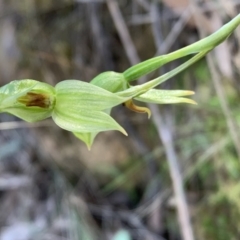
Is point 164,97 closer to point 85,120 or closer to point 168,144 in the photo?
point 85,120

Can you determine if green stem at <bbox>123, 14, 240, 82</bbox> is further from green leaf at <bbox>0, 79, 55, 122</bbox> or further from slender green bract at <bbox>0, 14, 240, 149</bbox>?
green leaf at <bbox>0, 79, 55, 122</bbox>

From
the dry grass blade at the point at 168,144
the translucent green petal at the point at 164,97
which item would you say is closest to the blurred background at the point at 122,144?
the dry grass blade at the point at 168,144

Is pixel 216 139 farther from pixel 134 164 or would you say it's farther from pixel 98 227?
pixel 98 227

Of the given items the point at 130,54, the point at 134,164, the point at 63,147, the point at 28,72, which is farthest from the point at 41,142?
the point at 130,54

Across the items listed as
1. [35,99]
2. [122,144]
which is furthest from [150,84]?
[122,144]

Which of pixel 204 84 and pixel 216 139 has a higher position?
pixel 204 84

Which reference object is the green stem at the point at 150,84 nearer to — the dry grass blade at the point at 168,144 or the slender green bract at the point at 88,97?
the slender green bract at the point at 88,97

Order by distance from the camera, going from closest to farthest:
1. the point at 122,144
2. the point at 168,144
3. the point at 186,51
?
the point at 186,51 → the point at 168,144 → the point at 122,144

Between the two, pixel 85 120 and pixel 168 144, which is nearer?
pixel 85 120
